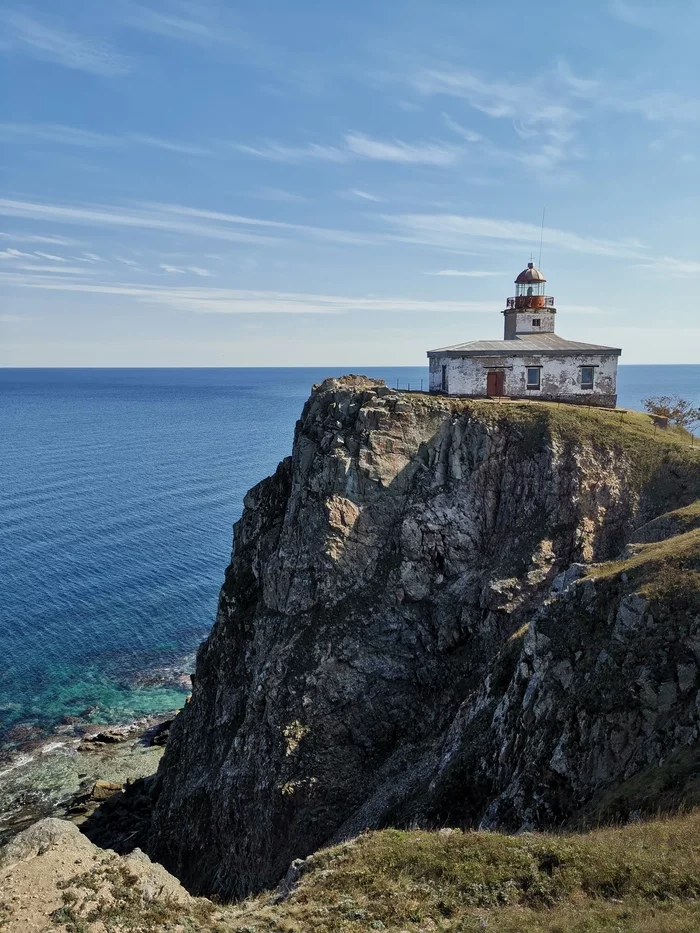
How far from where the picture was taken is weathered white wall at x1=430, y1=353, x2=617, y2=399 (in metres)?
48.9

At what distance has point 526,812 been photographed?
21797 mm

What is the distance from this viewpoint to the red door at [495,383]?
161ft

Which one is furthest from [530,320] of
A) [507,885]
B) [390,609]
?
[507,885]

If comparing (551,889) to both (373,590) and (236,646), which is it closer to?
(373,590)

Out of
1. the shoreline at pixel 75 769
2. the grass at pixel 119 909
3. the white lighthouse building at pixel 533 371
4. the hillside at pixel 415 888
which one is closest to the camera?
the hillside at pixel 415 888

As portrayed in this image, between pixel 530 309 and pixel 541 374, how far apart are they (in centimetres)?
843

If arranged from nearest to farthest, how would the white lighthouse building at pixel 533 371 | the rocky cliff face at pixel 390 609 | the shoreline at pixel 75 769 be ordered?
the rocky cliff face at pixel 390 609 < the shoreline at pixel 75 769 < the white lighthouse building at pixel 533 371

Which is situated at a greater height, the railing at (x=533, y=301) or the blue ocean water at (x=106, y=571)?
the railing at (x=533, y=301)

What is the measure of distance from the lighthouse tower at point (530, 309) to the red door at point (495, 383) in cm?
756

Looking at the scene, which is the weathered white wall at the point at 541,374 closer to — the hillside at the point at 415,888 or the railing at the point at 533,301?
the railing at the point at 533,301

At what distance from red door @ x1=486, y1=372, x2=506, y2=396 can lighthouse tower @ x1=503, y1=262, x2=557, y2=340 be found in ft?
24.8

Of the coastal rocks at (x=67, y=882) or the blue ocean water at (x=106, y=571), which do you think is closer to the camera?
the coastal rocks at (x=67, y=882)

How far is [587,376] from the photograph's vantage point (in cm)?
4938

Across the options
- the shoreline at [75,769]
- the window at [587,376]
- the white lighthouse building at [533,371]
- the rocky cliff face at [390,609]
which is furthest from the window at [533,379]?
the shoreline at [75,769]
